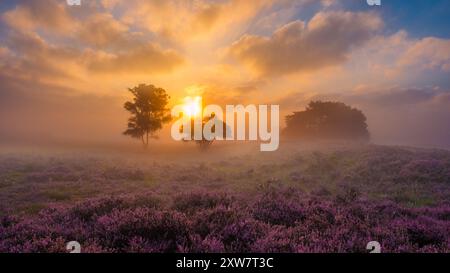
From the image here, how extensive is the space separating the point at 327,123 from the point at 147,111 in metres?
33.7

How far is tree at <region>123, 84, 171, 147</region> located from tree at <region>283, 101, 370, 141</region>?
91.5 ft

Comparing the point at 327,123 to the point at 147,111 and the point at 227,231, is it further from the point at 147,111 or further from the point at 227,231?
the point at 227,231

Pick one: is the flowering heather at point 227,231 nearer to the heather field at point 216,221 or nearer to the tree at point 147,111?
the heather field at point 216,221

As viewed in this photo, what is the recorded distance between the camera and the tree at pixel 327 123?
60.2 meters

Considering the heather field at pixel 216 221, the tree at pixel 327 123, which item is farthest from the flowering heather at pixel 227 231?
the tree at pixel 327 123

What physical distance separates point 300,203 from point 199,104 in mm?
6803

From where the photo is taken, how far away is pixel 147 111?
43688mm

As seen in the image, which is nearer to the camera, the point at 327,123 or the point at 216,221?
the point at 216,221

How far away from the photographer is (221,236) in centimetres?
633

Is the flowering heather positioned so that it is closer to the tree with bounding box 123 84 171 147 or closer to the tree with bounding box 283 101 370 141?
the tree with bounding box 123 84 171 147

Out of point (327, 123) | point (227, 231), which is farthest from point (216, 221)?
point (327, 123)

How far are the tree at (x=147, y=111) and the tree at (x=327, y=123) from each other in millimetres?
27874

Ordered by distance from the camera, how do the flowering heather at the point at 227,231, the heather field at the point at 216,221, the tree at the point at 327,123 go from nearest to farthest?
the flowering heather at the point at 227,231
the heather field at the point at 216,221
the tree at the point at 327,123
